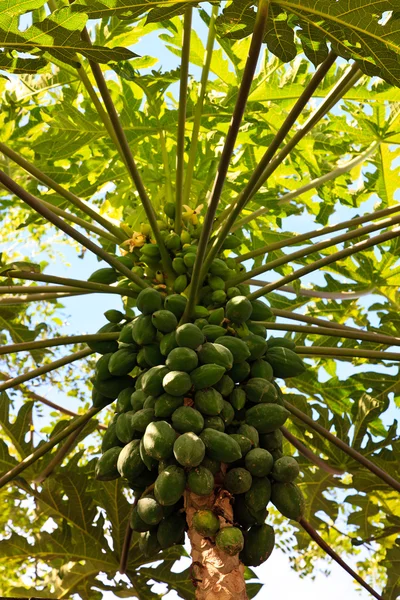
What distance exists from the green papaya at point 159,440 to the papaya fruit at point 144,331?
36cm

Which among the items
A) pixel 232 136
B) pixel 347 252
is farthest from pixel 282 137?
pixel 347 252

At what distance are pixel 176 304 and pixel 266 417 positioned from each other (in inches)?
19.8

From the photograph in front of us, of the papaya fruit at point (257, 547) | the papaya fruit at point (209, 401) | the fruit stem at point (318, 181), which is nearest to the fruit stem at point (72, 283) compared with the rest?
the papaya fruit at point (209, 401)

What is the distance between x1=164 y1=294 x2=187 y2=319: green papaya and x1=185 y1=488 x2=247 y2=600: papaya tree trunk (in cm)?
62

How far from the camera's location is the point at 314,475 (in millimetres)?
3365

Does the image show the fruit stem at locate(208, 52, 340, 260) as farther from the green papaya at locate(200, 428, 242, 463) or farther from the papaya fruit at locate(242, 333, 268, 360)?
the green papaya at locate(200, 428, 242, 463)

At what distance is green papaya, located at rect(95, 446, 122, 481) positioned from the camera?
2.35 metres

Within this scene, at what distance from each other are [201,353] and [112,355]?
0.35 m

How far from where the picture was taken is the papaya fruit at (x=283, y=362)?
8.16ft

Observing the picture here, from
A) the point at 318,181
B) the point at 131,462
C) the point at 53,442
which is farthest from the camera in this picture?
the point at 318,181

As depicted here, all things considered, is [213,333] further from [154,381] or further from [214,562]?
[214,562]

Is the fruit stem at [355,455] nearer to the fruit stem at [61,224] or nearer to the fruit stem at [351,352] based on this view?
the fruit stem at [351,352]

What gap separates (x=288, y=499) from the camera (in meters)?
2.19

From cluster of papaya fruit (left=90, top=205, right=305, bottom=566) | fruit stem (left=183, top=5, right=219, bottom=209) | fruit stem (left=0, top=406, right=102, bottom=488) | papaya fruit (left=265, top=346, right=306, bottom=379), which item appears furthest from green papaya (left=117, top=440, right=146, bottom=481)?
fruit stem (left=183, top=5, right=219, bottom=209)
